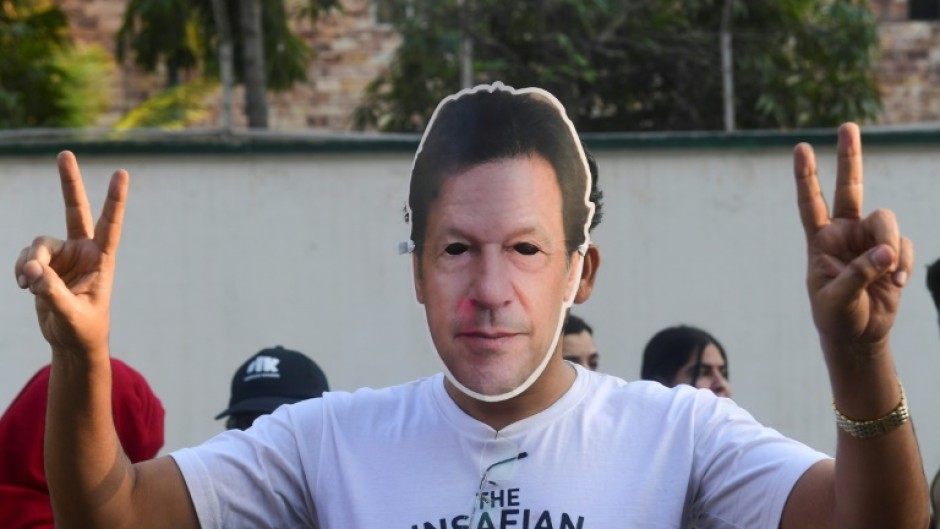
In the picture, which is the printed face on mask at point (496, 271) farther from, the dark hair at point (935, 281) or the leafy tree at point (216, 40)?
the leafy tree at point (216, 40)

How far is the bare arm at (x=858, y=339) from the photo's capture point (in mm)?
2318

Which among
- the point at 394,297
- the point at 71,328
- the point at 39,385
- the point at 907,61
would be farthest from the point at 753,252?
the point at 907,61

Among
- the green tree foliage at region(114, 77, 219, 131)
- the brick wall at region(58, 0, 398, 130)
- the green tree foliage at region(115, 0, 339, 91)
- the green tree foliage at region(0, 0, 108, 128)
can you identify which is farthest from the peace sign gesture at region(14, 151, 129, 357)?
the brick wall at region(58, 0, 398, 130)

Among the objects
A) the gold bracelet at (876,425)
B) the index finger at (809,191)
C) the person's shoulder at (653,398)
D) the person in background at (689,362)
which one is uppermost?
the index finger at (809,191)

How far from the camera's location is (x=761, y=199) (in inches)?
299

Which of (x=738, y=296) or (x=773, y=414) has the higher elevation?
(x=738, y=296)

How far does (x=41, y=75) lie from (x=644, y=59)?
19.5ft

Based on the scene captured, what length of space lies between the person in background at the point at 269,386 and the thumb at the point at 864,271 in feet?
8.39

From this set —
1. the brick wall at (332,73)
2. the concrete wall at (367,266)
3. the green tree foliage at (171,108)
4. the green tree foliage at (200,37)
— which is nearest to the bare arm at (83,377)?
the concrete wall at (367,266)

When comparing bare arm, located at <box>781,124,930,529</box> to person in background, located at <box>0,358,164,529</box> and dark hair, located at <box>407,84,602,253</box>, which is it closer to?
dark hair, located at <box>407,84,602,253</box>

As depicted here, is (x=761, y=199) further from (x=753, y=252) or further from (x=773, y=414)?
(x=773, y=414)

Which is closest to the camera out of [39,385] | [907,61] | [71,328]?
[71,328]

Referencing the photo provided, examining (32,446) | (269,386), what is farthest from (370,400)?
(269,386)

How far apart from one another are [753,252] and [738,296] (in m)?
0.23
